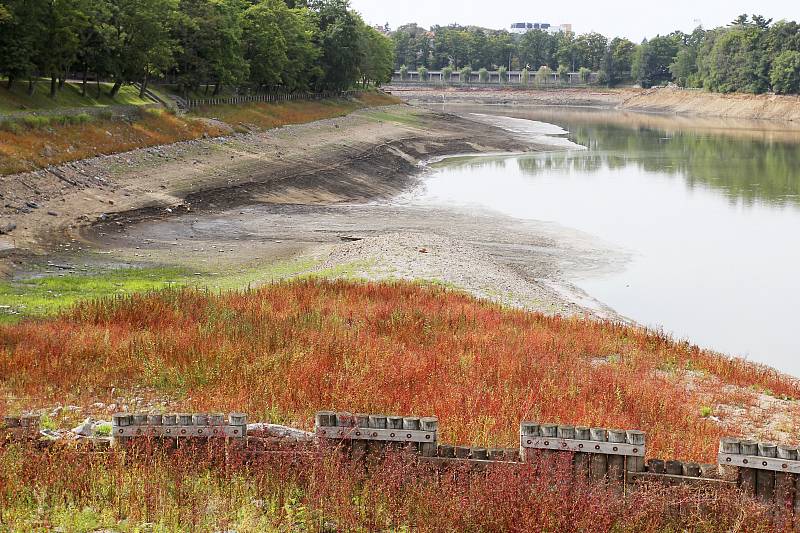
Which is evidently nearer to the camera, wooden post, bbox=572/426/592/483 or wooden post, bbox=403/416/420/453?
wooden post, bbox=572/426/592/483

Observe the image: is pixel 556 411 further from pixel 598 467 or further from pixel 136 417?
pixel 136 417

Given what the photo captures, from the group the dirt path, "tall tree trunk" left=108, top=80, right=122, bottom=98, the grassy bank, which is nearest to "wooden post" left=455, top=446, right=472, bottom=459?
the dirt path

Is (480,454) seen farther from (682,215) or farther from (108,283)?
(682,215)

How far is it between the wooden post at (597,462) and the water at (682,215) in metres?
17.8

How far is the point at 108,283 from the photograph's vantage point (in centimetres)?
2719

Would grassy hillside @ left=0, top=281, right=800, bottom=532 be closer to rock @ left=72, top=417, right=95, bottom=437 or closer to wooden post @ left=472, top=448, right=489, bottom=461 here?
wooden post @ left=472, top=448, right=489, bottom=461

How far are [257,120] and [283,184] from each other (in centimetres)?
2337

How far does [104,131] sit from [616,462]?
48.5 m

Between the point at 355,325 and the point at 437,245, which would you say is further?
the point at 437,245

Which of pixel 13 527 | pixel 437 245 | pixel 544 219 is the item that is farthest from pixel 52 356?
pixel 544 219

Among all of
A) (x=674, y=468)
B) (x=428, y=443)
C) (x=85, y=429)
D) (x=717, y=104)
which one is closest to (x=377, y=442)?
(x=428, y=443)

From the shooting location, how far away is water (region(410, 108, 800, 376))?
3136 cm

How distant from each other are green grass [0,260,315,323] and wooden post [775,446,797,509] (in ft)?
53.7

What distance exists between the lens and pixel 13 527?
8.51m
